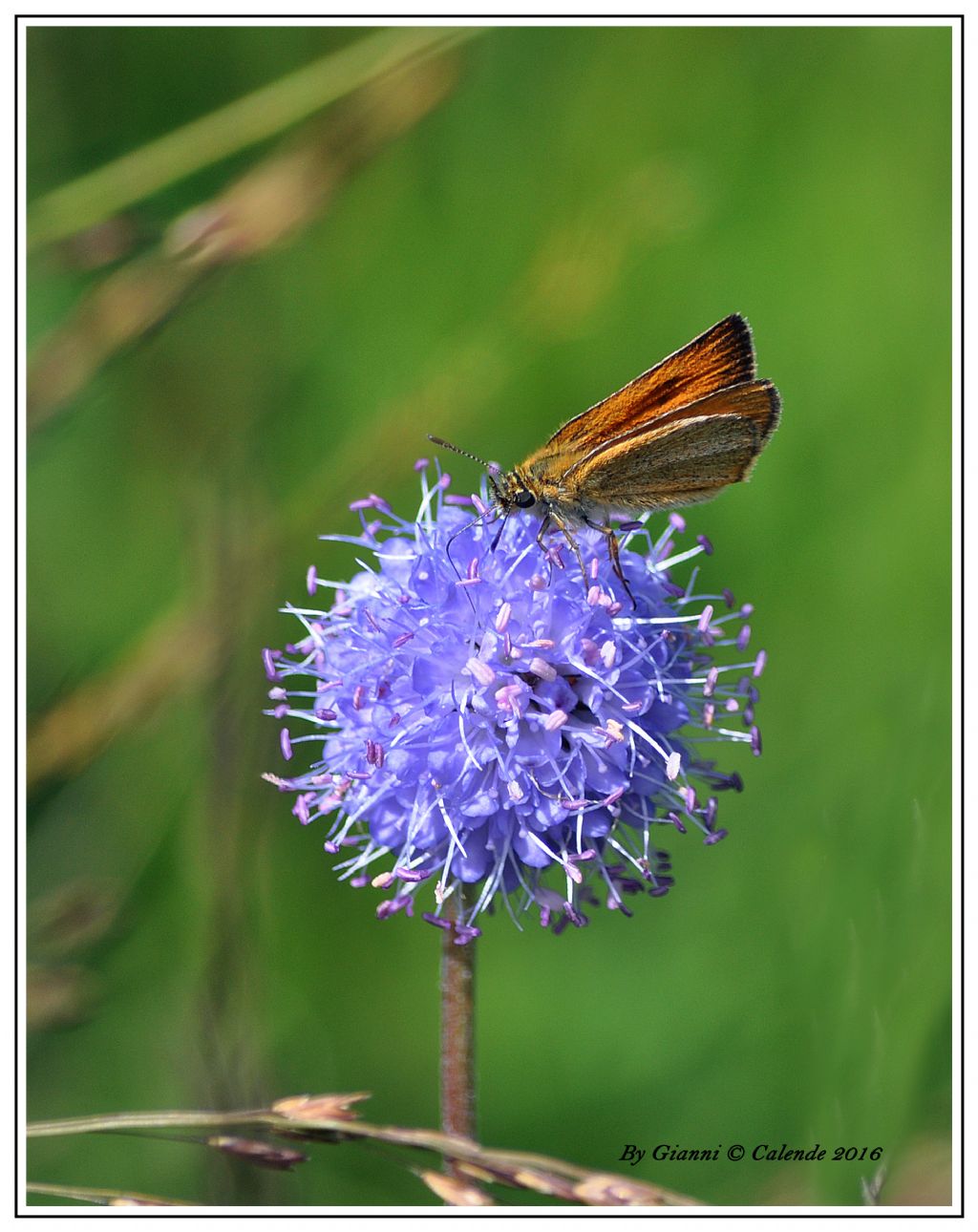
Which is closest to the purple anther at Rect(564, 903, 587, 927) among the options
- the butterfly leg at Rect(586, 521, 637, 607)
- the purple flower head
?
the purple flower head

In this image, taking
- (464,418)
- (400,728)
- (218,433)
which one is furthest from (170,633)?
(400,728)

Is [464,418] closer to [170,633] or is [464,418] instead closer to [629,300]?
[629,300]

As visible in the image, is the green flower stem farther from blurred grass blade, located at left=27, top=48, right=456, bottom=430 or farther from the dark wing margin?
blurred grass blade, located at left=27, top=48, right=456, bottom=430

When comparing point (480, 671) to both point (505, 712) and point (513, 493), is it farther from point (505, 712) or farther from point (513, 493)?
point (513, 493)

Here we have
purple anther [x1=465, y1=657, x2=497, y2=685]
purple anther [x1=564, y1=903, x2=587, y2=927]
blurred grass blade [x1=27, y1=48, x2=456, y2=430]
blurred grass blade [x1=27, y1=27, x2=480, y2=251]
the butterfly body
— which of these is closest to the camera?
purple anther [x1=465, y1=657, x2=497, y2=685]

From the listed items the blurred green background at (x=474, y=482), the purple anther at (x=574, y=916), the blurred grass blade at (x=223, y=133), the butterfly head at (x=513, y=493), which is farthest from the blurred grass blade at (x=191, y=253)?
the purple anther at (x=574, y=916)

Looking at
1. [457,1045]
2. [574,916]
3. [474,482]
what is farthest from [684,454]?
[474,482]
